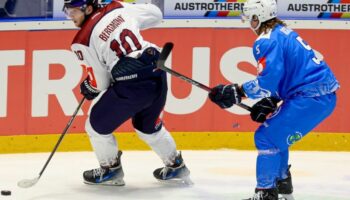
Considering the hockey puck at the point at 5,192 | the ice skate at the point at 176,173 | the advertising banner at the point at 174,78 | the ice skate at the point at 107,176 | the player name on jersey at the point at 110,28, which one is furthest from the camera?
the advertising banner at the point at 174,78

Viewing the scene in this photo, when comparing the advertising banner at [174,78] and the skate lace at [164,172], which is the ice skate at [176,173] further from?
the advertising banner at [174,78]

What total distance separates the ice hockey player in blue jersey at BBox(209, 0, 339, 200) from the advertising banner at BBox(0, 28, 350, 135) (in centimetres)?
227

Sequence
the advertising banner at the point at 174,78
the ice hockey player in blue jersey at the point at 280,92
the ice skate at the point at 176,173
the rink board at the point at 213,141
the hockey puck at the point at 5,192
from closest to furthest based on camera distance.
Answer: the ice hockey player in blue jersey at the point at 280,92
the hockey puck at the point at 5,192
the ice skate at the point at 176,173
the advertising banner at the point at 174,78
the rink board at the point at 213,141

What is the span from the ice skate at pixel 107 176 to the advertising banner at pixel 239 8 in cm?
187

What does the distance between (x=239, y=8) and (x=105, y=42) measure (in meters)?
2.28

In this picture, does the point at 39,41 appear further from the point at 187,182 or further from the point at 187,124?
the point at 187,182

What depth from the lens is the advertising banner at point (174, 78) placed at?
7.17 m

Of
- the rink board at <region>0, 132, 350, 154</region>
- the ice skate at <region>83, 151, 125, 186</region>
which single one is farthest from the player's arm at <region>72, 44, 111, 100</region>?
the rink board at <region>0, 132, 350, 154</region>

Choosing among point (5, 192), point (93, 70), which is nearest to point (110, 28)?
point (93, 70)

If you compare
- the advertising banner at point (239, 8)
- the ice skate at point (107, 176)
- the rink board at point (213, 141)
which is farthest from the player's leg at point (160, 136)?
the advertising banner at point (239, 8)

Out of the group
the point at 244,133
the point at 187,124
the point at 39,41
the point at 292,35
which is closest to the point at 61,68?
the point at 39,41

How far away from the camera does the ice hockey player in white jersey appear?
18.3 feet

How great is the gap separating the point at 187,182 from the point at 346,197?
3.37 ft

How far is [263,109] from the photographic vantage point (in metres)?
5.21
